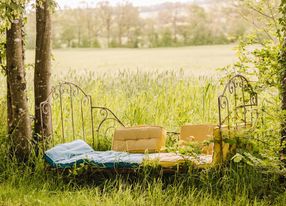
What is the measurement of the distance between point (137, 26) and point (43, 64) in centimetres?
1616

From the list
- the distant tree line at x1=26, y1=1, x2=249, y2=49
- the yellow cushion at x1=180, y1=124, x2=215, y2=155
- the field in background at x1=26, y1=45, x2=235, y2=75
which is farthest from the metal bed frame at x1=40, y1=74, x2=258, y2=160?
the distant tree line at x1=26, y1=1, x2=249, y2=49

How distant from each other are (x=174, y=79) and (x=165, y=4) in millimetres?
15692

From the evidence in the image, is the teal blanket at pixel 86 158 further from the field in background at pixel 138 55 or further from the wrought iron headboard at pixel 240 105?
the field in background at pixel 138 55

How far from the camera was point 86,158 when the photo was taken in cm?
493

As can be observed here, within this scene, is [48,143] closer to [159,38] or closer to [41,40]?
[41,40]

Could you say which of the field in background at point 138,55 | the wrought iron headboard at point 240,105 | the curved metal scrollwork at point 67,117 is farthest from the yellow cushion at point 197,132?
the field in background at point 138,55

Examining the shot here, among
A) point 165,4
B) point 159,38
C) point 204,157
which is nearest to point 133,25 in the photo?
point 159,38

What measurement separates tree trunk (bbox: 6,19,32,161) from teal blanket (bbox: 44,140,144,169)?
17.7 inches

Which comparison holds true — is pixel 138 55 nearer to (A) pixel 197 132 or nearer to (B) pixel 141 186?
(A) pixel 197 132

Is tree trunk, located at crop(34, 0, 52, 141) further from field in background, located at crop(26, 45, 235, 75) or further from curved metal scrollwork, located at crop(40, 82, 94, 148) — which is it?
field in background, located at crop(26, 45, 235, 75)

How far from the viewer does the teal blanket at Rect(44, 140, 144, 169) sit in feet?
15.7

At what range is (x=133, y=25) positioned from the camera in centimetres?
2164

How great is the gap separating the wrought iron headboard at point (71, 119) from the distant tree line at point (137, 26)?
13.3 meters

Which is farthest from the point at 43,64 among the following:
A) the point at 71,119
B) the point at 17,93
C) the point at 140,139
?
the point at 71,119
